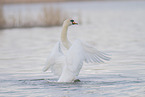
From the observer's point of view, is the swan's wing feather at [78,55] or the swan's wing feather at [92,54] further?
the swan's wing feather at [92,54]

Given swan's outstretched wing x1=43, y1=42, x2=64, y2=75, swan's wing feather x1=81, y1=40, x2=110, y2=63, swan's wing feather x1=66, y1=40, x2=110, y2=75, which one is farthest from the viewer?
swan's outstretched wing x1=43, y1=42, x2=64, y2=75

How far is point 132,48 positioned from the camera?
578 inches

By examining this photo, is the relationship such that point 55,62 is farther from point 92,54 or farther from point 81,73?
point 81,73

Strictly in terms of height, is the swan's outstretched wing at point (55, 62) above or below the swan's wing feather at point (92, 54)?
below

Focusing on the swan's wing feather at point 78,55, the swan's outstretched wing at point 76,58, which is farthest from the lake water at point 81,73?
the swan's wing feather at point 78,55

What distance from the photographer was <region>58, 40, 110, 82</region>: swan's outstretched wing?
8.12 m

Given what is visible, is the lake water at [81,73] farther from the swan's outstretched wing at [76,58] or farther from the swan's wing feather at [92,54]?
the swan's wing feather at [92,54]

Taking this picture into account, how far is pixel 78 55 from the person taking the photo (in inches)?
323

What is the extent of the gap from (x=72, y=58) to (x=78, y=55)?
0.16m

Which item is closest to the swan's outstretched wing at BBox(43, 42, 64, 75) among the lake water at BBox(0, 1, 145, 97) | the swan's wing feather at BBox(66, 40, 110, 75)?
the lake water at BBox(0, 1, 145, 97)

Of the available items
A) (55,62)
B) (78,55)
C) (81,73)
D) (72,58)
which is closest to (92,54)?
(78,55)

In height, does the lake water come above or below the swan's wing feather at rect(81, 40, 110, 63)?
below

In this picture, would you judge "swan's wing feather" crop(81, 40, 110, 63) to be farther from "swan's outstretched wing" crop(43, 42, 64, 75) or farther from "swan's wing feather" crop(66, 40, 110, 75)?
"swan's outstretched wing" crop(43, 42, 64, 75)

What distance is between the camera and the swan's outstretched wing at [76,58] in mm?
8125
